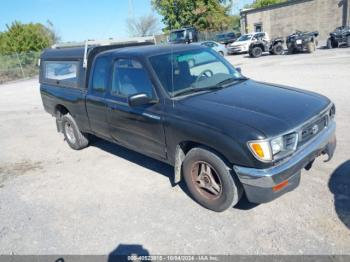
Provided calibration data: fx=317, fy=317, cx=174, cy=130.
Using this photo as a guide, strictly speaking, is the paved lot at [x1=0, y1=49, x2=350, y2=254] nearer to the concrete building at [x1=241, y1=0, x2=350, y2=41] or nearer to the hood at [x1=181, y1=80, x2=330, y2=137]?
the hood at [x1=181, y1=80, x2=330, y2=137]

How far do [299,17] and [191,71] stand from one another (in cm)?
3413

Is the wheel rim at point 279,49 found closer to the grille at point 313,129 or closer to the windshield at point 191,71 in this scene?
the windshield at point 191,71

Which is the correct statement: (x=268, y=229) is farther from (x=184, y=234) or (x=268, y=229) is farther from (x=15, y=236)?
(x=15, y=236)

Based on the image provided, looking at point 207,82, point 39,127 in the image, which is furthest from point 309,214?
point 39,127

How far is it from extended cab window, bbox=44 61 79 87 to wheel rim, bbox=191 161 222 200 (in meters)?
2.93

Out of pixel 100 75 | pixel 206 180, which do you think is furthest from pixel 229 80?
pixel 100 75

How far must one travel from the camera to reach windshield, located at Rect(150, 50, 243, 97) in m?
3.94

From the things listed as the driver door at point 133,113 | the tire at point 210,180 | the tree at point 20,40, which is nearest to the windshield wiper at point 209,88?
the driver door at point 133,113

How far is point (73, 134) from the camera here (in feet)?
20.3

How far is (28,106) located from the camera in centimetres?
1190

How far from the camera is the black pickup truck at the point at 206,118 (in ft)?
10.0

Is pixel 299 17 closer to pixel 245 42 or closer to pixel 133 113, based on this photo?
pixel 245 42

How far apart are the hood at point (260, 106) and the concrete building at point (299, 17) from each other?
32.1 m

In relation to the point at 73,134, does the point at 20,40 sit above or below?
above
